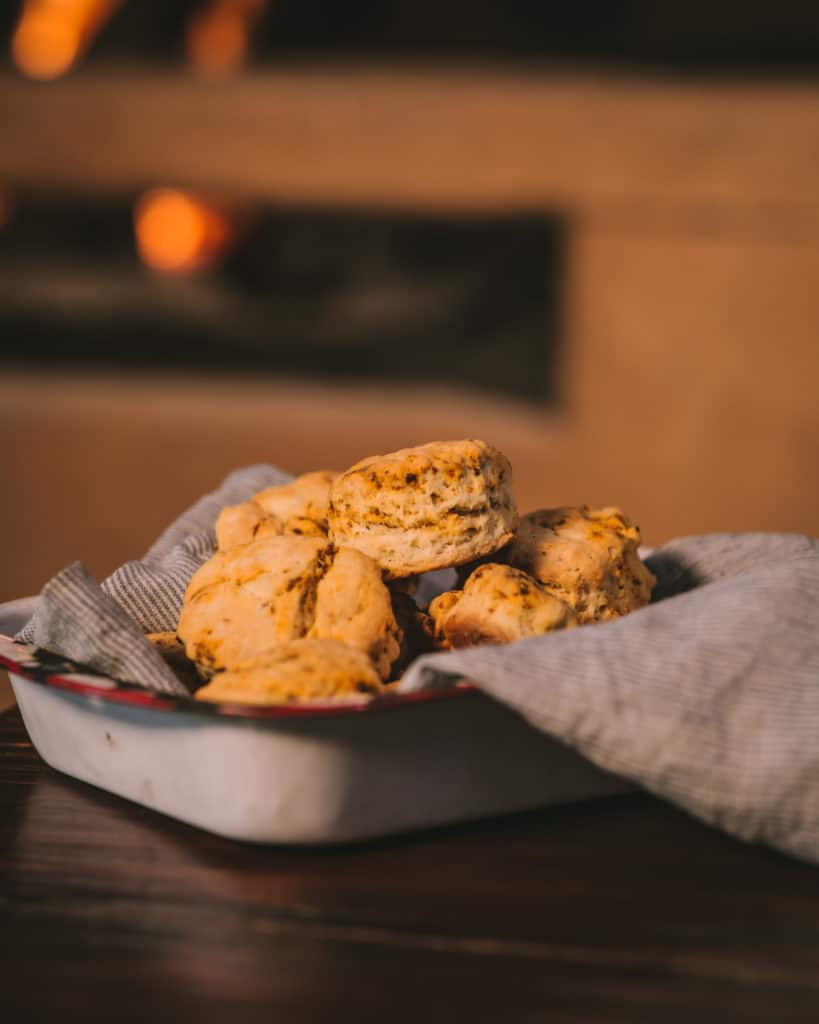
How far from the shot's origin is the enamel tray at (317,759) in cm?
64

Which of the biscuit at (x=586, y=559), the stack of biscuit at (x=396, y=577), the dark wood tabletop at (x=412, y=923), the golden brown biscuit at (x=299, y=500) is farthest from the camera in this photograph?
the golden brown biscuit at (x=299, y=500)

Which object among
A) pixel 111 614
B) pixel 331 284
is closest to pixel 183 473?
pixel 331 284

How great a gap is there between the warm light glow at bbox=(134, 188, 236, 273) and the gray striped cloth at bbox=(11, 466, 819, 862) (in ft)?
6.43

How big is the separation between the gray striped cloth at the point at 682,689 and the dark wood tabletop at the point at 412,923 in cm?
4

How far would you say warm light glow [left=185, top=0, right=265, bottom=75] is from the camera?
2.54 meters

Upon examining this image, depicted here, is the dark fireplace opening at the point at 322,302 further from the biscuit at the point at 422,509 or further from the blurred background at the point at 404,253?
the biscuit at the point at 422,509

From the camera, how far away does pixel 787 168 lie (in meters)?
2.37

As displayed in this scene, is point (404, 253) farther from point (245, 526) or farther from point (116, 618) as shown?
point (116, 618)

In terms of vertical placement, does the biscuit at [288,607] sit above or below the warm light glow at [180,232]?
below

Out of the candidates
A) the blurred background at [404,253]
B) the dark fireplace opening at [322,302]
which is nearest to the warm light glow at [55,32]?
the blurred background at [404,253]

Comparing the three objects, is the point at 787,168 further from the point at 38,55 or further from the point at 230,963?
the point at 230,963

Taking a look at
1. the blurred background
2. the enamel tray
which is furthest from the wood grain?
the enamel tray

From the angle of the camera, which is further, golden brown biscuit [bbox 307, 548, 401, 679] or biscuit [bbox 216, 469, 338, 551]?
biscuit [bbox 216, 469, 338, 551]

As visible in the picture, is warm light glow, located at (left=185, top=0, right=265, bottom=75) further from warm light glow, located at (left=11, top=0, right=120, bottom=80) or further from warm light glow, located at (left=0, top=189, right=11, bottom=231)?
warm light glow, located at (left=0, top=189, right=11, bottom=231)
